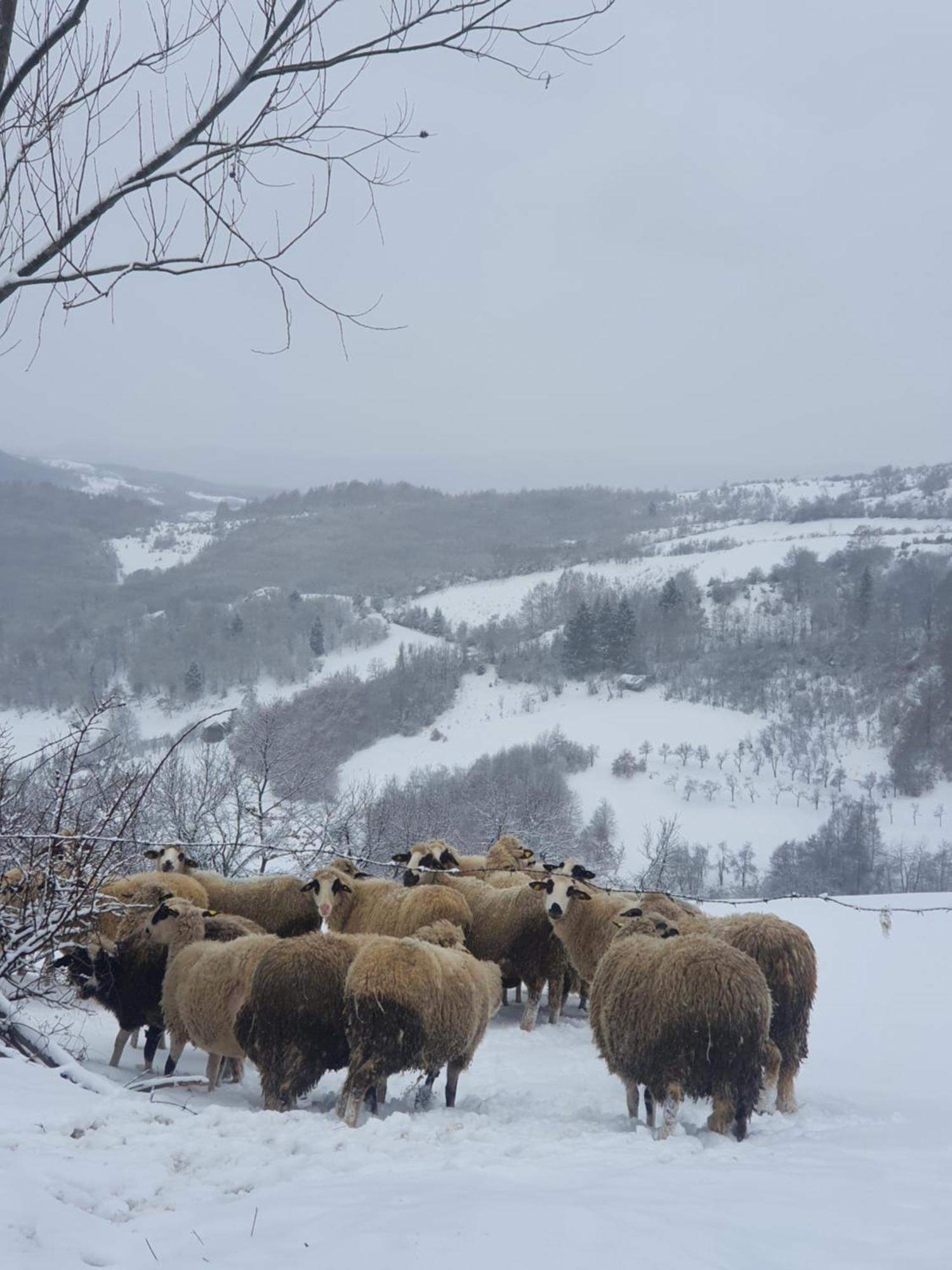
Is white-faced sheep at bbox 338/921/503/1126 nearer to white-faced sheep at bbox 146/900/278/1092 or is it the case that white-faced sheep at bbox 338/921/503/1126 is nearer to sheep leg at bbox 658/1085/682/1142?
white-faced sheep at bbox 146/900/278/1092

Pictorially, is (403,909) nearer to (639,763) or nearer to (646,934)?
(646,934)

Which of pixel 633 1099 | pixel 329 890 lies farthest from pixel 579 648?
pixel 633 1099

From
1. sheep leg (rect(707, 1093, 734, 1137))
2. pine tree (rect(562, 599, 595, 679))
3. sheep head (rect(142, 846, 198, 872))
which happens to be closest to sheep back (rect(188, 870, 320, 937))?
sheep head (rect(142, 846, 198, 872))

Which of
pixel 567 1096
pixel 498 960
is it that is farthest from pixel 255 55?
pixel 498 960

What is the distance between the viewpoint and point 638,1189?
167 inches

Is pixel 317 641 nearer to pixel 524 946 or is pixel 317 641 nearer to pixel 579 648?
pixel 579 648

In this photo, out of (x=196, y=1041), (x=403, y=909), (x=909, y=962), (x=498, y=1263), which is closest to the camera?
(x=498, y=1263)

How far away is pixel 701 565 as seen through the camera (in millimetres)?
171750

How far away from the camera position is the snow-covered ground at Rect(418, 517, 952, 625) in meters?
167

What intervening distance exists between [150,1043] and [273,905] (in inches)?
123

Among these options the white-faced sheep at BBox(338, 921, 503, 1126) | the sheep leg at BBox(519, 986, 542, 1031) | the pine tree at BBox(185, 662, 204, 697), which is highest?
the white-faced sheep at BBox(338, 921, 503, 1126)

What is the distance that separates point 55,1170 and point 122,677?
15504 cm

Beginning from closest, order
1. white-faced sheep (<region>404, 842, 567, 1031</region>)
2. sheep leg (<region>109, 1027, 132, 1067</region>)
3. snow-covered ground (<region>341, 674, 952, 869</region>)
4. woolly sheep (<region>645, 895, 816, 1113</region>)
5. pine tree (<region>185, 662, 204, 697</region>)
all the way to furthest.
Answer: woolly sheep (<region>645, 895, 816, 1113</region>)
sheep leg (<region>109, 1027, 132, 1067</region>)
white-faced sheep (<region>404, 842, 567, 1031</region>)
snow-covered ground (<region>341, 674, 952, 869</region>)
pine tree (<region>185, 662, 204, 697</region>)

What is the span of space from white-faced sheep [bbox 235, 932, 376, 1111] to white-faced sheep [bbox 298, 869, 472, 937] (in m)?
2.93
